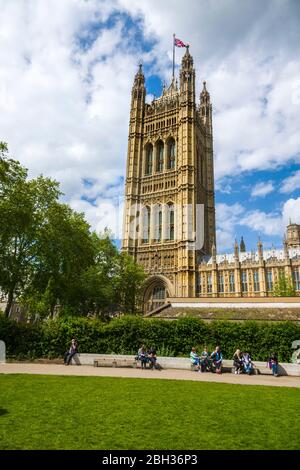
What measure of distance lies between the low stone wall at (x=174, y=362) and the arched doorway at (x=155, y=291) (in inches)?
1187

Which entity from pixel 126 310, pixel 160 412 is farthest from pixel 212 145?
pixel 160 412

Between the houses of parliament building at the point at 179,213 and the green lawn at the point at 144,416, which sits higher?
the houses of parliament building at the point at 179,213

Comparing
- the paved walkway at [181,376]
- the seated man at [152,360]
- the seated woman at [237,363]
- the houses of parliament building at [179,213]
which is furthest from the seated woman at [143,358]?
the houses of parliament building at [179,213]

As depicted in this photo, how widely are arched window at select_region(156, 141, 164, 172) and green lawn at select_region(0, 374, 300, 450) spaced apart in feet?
167

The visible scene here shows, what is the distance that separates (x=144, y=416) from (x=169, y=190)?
4942 cm

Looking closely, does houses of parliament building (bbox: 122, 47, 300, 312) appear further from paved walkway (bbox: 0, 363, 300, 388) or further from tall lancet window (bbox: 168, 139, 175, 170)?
paved walkway (bbox: 0, 363, 300, 388)

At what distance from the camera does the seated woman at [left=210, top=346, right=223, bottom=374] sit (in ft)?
54.1

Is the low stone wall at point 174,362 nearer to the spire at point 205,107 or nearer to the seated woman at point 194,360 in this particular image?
the seated woman at point 194,360

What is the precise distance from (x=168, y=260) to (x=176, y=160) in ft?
61.2

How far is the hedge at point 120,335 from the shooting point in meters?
19.2

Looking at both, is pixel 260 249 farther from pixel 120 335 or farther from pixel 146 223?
pixel 120 335

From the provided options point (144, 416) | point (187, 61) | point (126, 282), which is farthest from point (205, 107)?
point (144, 416)

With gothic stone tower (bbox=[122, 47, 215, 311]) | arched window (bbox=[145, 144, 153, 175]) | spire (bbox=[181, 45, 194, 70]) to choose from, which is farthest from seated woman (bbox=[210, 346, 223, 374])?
spire (bbox=[181, 45, 194, 70])

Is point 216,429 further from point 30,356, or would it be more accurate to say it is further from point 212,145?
point 212,145
